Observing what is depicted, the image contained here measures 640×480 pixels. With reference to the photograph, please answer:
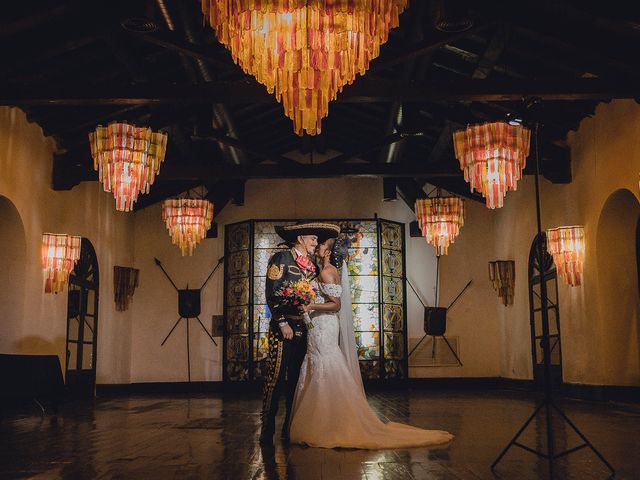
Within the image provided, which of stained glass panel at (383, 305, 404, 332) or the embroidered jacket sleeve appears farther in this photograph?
stained glass panel at (383, 305, 404, 332)

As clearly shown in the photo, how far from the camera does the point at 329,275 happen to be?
5.07m

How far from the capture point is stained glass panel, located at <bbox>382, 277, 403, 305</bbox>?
12920mm

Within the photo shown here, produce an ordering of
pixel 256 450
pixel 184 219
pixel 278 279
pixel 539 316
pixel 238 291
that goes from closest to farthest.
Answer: pixel 256 450, pixel 278 279, pixel 184 219, pixel 539 316, pixel 238 291

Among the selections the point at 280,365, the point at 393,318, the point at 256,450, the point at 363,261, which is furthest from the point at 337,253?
the point at 393,318

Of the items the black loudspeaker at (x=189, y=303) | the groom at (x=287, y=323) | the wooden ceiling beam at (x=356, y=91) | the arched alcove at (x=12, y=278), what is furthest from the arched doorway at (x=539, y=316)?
the arched alcove at (x=12, y=278)

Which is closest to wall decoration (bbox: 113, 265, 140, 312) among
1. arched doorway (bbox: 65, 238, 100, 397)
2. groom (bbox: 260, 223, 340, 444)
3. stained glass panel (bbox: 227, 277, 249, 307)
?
arched doorway (bbox: 65, 238, 100, 397)

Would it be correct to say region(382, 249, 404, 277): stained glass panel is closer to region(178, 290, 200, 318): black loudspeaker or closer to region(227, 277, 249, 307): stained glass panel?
region(227, 277, 249, 307): stained glass panel

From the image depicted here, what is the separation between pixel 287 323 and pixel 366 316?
26.0 ft

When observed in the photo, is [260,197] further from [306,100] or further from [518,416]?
[306,100]

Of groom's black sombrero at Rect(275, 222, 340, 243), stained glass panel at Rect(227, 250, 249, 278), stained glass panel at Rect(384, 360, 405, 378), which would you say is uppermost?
stained glass panel at Rect(227, 250, 249, 278)

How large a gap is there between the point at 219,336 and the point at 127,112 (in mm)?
4909

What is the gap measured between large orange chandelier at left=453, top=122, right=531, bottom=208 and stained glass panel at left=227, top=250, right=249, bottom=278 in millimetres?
6613

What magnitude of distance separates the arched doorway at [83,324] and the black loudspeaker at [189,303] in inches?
80.7

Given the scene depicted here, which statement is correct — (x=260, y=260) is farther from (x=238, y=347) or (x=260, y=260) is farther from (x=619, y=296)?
(x=619, y=296)
